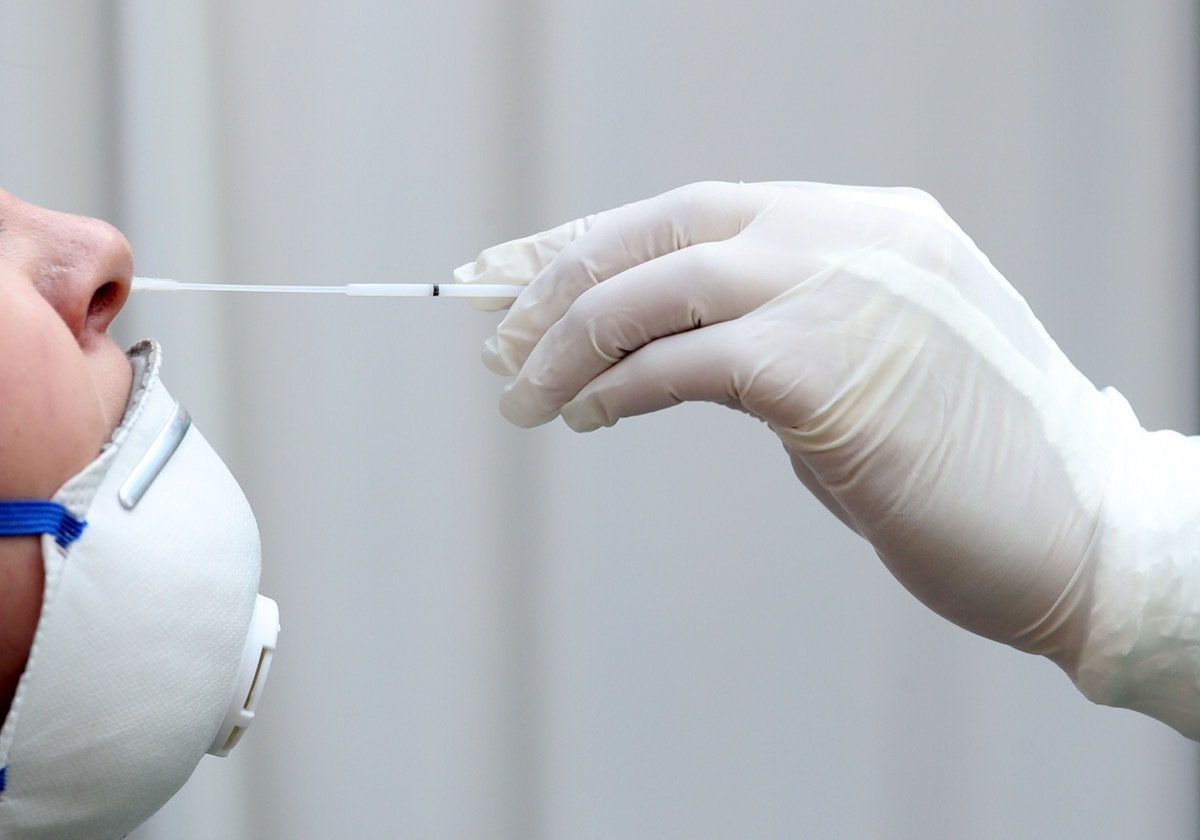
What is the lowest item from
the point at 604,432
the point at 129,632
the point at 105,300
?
the point at 129,632

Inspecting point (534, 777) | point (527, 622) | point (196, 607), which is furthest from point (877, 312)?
point (534, 777)

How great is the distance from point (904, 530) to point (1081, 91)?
0.97 metres

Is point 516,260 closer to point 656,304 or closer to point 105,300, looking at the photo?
point 656,304

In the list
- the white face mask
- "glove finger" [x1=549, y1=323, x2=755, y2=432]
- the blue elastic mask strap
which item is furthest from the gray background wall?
the blue elastic mask strap

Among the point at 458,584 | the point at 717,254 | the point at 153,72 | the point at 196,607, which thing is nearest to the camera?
the point at 196,607

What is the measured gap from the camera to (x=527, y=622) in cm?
160

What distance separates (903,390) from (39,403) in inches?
28.1

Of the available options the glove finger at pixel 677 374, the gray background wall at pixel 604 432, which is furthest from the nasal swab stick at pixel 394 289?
the gray background wall at pixel 604 432

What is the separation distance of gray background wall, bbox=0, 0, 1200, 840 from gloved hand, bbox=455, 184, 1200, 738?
54cm

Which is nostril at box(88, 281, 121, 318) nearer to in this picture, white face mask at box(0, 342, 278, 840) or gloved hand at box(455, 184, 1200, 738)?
white face mask at box(0, 342, 278, 840)

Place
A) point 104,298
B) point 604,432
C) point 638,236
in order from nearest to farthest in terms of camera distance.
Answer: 1. point 104,298
2. point 638,236
3. point 604,432

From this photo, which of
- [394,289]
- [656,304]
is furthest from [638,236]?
[394,289]

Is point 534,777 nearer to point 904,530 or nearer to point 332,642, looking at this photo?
point 332,642

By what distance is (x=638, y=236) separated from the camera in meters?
1.02
